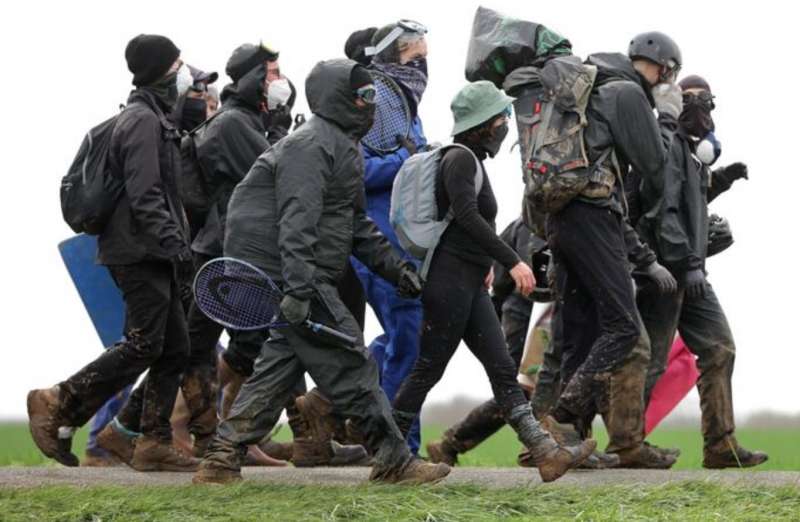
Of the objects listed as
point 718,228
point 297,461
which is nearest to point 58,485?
point 297,461

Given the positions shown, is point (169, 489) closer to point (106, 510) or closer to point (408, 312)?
point (106, 510)

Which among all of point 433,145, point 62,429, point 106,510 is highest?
point 433,145

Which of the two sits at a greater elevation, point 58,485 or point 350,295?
point 350,295

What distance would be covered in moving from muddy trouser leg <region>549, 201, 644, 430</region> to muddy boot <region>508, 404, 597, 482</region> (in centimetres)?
73

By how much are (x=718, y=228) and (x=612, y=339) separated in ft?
6.15

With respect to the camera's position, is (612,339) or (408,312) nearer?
(612,339)

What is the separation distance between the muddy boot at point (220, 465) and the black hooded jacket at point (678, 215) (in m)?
3.01

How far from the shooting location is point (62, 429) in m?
10.5

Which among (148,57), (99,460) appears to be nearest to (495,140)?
(148,57)

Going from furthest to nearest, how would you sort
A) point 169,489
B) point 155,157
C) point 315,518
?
1. point 155,157
2. point 169,489
3. point 315,518

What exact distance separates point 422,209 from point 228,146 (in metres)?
1.54

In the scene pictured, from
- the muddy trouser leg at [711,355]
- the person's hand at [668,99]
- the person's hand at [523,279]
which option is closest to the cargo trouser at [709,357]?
the muddy trouser leg at [711,355]

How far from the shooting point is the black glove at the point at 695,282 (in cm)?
1090

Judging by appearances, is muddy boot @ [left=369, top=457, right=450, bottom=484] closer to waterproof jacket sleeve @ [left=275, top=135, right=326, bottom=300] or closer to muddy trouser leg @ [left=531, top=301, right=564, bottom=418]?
waterproof jacket sleeve @ [left=275, top=135, right=326, bottom=300]
